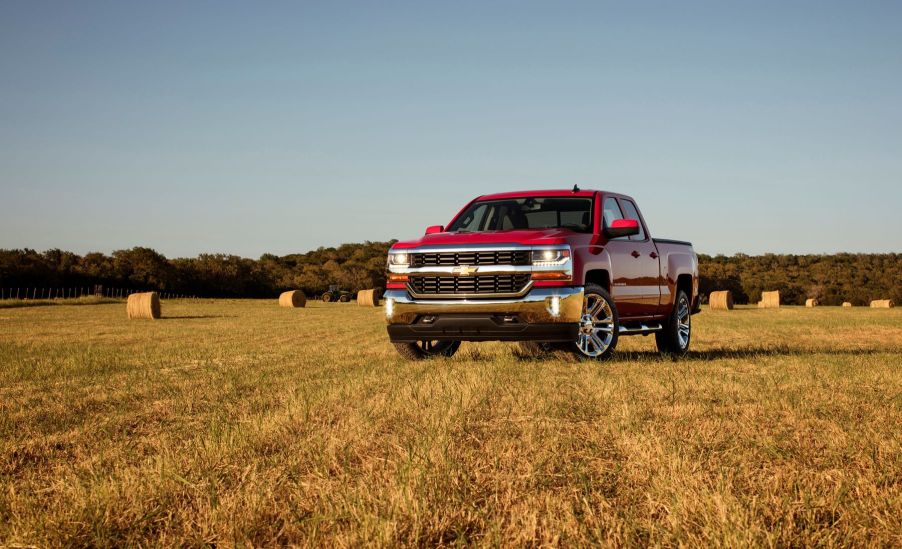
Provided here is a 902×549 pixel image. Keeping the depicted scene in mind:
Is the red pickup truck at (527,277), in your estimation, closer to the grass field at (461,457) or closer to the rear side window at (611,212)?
the rear side window at (611,212)

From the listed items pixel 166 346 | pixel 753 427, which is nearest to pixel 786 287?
pixel 166 346

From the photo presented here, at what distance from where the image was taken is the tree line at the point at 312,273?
3634 inches

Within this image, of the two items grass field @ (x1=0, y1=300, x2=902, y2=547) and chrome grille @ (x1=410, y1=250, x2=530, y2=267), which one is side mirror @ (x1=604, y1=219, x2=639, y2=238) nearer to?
chrome grille @ (x1=410, y1=250, x2=530, y2=267)

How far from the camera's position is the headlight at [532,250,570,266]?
38.0 feet

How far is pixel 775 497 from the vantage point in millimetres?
4598

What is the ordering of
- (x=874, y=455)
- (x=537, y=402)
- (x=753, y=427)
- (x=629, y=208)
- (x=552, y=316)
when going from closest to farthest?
(x=874, y=455), (x=753, y=427), (x=537, y=402), (x=552, y=316), (x=629, y=208)

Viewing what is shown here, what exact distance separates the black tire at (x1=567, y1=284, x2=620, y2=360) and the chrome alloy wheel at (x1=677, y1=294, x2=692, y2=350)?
3.16 m

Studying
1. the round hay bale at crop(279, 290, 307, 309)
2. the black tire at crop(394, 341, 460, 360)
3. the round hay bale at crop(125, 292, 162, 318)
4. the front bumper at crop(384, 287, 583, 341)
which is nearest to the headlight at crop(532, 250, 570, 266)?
the front bumper at crop(384, 287, 583, 341)

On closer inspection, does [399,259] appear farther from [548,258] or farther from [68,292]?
[68,292]

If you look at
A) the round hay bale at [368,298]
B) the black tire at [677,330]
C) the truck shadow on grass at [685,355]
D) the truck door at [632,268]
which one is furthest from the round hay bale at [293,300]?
the truck door at [632,268]

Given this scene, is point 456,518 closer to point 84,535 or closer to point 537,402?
point 84,535

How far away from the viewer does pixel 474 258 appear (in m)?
11.7

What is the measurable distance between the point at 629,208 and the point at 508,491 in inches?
417

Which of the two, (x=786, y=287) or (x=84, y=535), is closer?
(x=84, y=535)
